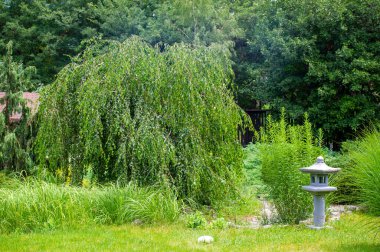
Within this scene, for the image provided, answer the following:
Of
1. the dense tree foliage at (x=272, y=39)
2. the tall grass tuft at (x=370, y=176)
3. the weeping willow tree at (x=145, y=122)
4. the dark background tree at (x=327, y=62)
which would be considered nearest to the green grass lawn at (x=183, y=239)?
the tall grass tuft at (x=370, y=176)

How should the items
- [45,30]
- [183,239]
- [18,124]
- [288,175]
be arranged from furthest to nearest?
[45,30] < [18,124] < [288,175] < [183,239]

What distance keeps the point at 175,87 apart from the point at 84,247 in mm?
3340

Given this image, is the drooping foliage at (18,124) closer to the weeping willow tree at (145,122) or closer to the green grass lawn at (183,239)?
the weeping willow tree at (145,122)

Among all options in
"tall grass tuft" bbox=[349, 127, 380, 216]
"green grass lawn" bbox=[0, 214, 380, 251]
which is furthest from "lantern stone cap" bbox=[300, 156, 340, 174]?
"tall grass tuft" bbox=[349, 127, 380, 216]

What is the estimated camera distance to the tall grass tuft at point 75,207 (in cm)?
641

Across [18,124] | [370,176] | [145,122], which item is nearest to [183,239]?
[145,122]

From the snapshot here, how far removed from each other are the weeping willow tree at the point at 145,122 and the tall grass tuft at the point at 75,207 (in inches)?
24.6

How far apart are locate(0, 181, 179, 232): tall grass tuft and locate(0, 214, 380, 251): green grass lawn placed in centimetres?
27

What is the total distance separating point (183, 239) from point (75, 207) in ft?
5.60

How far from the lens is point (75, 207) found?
6562 millimetres

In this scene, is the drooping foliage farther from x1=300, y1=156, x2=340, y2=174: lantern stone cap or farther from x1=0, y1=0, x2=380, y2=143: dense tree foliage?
x1=300, y1=156, x2=340, y2=174: lantern stone cap

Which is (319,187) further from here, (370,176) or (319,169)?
(370,176)

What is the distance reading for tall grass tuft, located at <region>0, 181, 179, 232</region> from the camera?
21.0ft

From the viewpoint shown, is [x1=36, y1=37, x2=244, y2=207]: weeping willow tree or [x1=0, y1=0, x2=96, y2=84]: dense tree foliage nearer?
[x1=36, y1=37, x2=244, y2=207]: weeping willow tree
